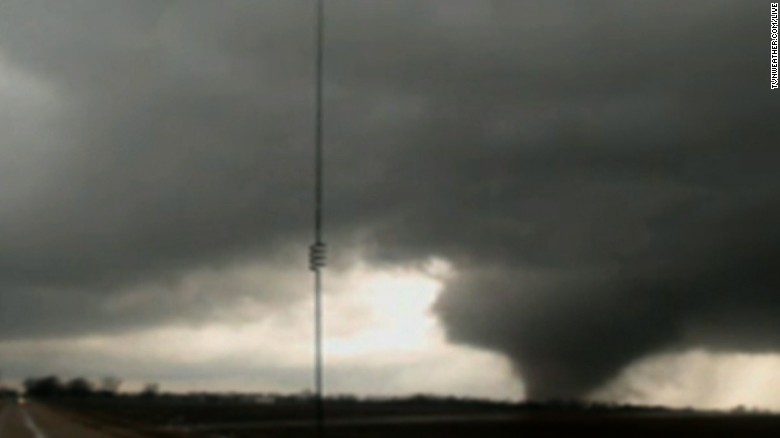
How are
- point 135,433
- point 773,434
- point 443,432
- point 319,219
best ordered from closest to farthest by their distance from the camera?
point 319,219
point 135,433
point 443,432
point 773,434

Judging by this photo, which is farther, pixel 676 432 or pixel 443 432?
pixel 676 432

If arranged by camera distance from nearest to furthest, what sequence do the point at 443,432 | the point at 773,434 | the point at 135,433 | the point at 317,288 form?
the point at 317,288 < the point at 135,433 < the point at 443,432 < the point at 773,434

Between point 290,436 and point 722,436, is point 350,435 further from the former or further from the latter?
point 722,436

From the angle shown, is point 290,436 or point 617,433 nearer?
point 290,436

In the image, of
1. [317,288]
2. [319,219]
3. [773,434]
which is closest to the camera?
[317,288]

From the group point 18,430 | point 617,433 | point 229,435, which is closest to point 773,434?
point 617,433

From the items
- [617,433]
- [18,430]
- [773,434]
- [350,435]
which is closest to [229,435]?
[350,435]

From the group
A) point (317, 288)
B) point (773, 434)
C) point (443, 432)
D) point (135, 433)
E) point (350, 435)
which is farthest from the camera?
point (773, 434)

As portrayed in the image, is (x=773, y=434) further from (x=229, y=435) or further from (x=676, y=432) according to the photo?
(x=229, y=435)

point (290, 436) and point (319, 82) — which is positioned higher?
point (319, 82)
